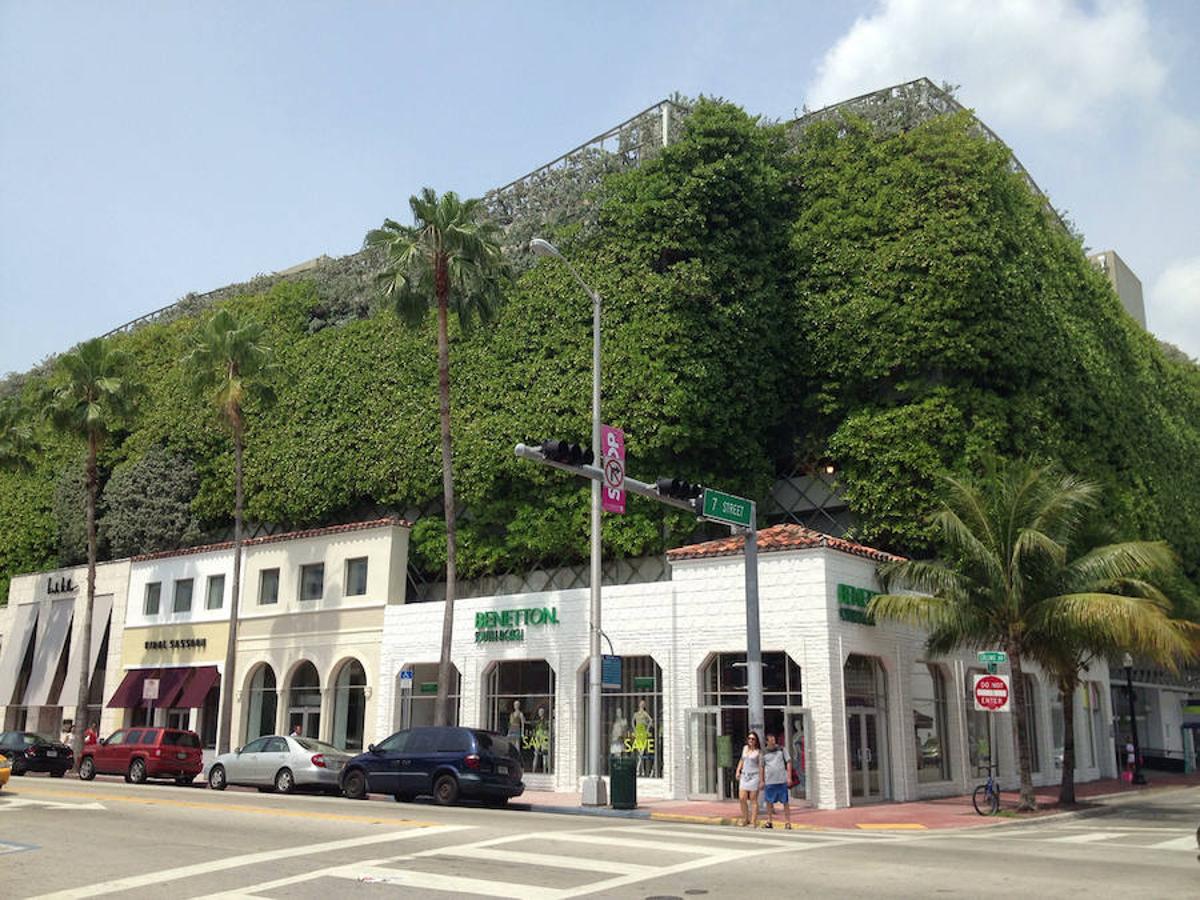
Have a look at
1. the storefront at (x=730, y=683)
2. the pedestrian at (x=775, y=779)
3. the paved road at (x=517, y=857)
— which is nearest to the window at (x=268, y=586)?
the storefront at (x=730, y=683)

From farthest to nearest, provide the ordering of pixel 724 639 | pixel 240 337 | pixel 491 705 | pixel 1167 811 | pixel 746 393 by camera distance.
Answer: pixel 240 337, pixel 746 393, pixel 491 705, pixel 724 639, pixel 1167 811

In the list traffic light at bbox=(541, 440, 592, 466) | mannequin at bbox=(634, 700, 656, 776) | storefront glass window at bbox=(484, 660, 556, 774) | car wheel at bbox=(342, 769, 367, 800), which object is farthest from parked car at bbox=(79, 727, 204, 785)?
traffic light at bbox=(541, 440, 592, 466)

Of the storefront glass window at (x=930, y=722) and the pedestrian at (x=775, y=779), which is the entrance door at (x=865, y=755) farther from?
the pedestrian at (x=775, y=779)

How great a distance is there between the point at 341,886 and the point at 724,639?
1632cm

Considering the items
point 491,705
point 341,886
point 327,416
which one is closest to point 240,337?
point 327,416

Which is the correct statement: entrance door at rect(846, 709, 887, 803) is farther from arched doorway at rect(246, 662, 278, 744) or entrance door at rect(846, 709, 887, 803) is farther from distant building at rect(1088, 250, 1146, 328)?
distant building at rect(1088, 250, 1146, 328)

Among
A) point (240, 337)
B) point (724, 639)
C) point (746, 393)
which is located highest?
point (240, 337)

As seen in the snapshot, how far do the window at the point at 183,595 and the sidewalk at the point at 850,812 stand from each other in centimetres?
1889

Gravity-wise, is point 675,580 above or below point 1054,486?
below

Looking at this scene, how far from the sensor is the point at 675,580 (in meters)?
27.7

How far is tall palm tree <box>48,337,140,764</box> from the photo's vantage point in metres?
40.2

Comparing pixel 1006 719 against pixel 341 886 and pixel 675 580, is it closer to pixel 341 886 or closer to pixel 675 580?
pixel 675 580

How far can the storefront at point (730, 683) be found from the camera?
2519 centimetres

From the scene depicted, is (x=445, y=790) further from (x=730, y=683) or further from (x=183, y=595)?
(x=183, y=595)
